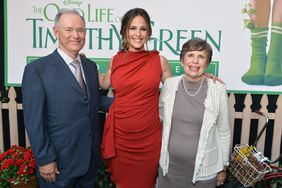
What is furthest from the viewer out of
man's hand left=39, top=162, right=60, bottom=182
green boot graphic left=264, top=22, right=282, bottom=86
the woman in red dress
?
green boot graphic left=264, top=22, right=282, bottom=86

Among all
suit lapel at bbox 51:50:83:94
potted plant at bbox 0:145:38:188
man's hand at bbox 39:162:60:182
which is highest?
suit lapel at bbox 51:50:83:94

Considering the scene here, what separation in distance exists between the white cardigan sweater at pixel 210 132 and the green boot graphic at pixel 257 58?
56.7 inches

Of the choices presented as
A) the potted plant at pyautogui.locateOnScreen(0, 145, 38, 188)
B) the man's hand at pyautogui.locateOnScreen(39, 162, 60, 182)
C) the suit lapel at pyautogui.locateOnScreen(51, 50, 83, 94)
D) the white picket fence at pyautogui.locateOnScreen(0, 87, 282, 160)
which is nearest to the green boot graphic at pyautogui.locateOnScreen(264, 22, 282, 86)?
the white picket fence at pyautogui.locateOnScreen(0, 87, 282, 160)

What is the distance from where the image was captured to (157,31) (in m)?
3.69

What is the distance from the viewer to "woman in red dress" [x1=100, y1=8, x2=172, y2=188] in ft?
8.43

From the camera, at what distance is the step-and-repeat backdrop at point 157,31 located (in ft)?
11.9

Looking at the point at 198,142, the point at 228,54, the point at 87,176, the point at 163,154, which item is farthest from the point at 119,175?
the point at 228,54

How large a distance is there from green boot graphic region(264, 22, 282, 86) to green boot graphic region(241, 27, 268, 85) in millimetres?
63

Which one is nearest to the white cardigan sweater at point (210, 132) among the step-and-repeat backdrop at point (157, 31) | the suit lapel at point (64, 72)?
the suit lapel at point (64, 72)

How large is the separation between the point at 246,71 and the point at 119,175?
6.45 feet

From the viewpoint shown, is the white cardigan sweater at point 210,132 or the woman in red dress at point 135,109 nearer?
the white cardigan sweater at point 210,132

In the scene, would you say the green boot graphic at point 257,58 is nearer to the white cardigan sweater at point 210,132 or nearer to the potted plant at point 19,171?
the white cardigan sweater at point 210,132

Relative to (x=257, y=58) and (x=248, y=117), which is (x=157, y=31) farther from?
(x=248, y=117)

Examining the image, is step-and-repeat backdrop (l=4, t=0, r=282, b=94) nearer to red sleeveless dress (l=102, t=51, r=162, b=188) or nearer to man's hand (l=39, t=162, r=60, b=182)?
red sleeveless dress (l=102, t=51, r=162, b=188)
